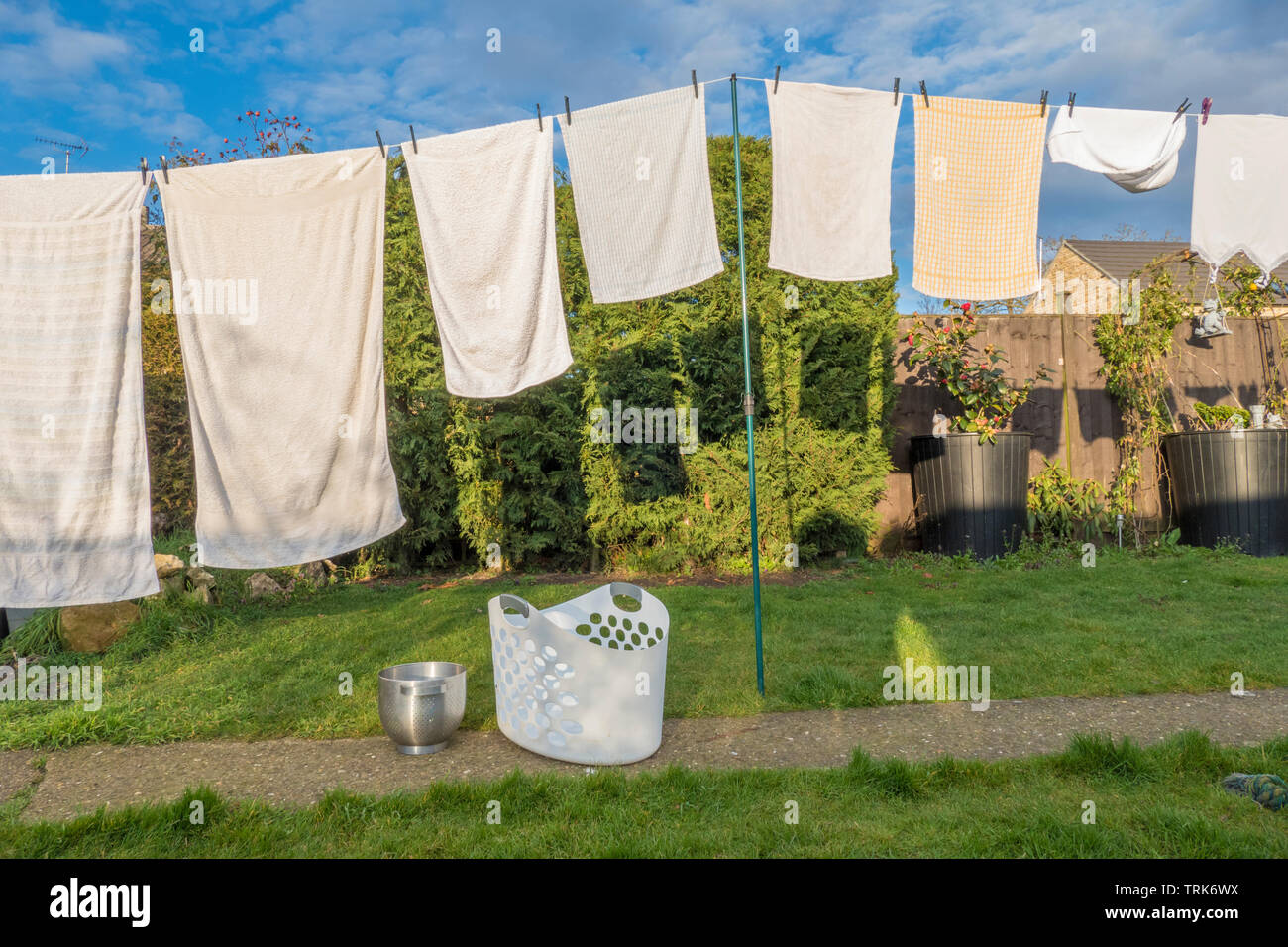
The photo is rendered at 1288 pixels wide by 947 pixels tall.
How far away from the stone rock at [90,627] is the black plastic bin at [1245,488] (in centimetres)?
765

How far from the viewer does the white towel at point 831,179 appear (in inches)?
127

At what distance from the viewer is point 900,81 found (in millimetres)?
3211

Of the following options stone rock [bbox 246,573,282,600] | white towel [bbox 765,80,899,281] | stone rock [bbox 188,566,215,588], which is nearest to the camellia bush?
white towel [bbox 765,80,899,281]


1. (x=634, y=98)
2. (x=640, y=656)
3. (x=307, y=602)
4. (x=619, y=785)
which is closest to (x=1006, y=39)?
(x=634, y=98)

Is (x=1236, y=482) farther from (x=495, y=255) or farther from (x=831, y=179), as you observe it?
(x=495, y=255)

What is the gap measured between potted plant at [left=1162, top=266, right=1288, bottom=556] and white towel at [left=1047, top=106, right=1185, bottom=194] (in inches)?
145

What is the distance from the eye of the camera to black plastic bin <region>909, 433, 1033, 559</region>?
19.8ft

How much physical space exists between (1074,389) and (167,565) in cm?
715

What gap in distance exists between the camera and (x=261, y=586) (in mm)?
5195

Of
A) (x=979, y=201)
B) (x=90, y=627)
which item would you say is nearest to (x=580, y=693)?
(x=979, y=201)

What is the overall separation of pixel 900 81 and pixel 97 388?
341 cm

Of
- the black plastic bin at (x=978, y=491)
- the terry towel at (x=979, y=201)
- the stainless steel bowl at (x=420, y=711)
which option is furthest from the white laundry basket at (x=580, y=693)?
the black plastic bin at (x=978, y=491)

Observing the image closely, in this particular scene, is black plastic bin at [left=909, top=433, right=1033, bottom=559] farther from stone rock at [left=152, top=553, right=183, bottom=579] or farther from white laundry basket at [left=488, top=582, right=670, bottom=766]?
stone rock at [left=152, top=553, right=183, bottom=579]

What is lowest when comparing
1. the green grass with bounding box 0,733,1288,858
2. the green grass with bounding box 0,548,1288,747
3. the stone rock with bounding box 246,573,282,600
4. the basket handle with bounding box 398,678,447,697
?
the green grass with bounding box 0,733,1288,858
